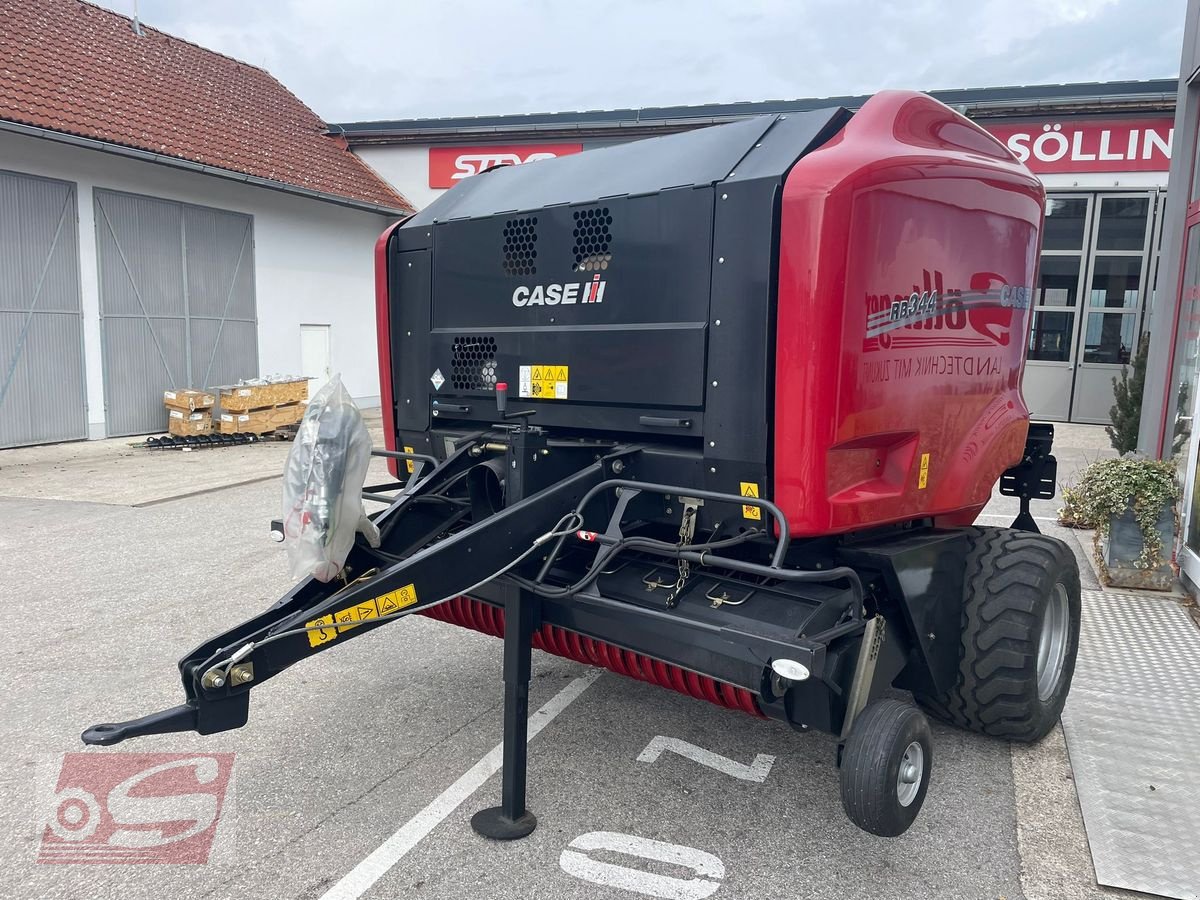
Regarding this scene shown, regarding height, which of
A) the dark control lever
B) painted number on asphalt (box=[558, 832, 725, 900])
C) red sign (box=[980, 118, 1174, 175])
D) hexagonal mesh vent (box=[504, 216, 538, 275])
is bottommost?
painted number on asphalt (box=[558, 832, 725, 900])

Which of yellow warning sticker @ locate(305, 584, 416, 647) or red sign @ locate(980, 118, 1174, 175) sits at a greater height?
red sign @ locate(980, 118, 1174, 175)

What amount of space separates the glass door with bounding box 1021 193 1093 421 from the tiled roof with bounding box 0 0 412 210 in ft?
41.3

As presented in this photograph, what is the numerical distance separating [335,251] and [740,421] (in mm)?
15859

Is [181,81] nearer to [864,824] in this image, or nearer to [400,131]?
[400,131]

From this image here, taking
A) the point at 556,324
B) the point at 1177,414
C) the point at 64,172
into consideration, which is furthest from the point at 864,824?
the point at 64,172

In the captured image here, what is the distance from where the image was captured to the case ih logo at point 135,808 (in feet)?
9.38

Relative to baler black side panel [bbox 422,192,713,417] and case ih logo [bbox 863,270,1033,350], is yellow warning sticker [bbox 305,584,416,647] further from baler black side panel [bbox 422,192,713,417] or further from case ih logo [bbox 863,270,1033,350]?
case ih logo [bbox 863,270,1033,350]

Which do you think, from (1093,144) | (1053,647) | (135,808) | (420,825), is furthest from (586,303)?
(1093,144)

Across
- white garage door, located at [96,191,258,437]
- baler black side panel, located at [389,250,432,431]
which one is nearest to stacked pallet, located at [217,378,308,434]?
white garage door, located at [96,191,258,437]

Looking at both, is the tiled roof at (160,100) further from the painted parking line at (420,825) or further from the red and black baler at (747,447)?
the painted parking line at (420,825)

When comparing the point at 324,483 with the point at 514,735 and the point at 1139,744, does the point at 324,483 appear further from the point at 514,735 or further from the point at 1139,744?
the point at 1139,744

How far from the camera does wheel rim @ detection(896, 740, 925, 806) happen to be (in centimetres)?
269

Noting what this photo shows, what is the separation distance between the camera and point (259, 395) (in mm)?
13391

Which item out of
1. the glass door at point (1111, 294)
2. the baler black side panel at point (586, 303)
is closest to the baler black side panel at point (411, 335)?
the baler black side panel at point (586, 303)
